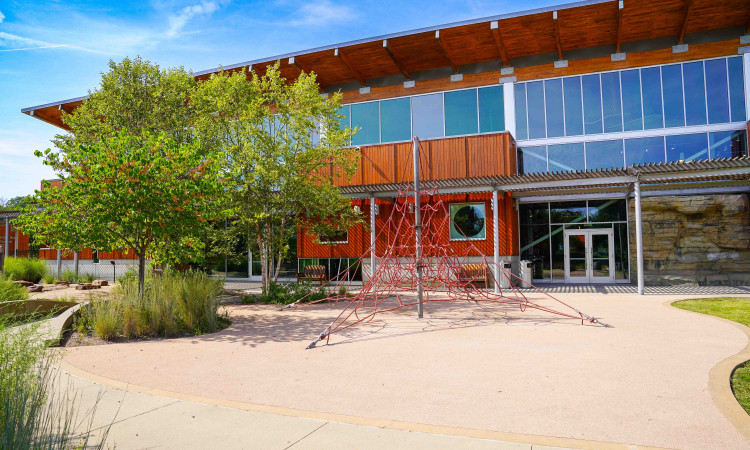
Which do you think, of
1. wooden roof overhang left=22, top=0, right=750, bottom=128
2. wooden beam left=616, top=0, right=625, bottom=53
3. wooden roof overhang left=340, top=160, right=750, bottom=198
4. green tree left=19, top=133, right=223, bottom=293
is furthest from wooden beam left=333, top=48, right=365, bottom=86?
green tree left=19, top=133, right=223, bottom=293

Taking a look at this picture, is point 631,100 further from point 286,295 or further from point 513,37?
point 286,295

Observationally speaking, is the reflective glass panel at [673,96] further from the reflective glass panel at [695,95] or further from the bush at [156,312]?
the bush at [156,312]

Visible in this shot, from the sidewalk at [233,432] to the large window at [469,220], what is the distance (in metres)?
15.4

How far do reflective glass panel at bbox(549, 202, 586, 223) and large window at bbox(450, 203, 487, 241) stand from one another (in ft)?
10.8

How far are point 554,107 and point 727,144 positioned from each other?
246 inches

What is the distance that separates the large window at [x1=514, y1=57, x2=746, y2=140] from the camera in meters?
→ 18.5

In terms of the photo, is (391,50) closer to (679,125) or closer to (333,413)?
(679,125)

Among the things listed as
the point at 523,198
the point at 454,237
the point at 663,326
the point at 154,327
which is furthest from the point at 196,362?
the point at 523,198

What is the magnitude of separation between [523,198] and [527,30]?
6677 millimetres

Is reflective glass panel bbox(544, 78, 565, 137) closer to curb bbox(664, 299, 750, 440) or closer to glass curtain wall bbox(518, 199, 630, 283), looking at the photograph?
glass curtain wall bbox(518, 199, 630, 283)

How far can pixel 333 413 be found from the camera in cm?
478

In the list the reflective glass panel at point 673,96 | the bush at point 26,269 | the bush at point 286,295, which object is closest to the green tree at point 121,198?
the bush at point 286,295

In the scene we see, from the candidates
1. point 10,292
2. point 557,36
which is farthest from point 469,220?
point 10,292

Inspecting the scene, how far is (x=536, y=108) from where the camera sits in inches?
808
